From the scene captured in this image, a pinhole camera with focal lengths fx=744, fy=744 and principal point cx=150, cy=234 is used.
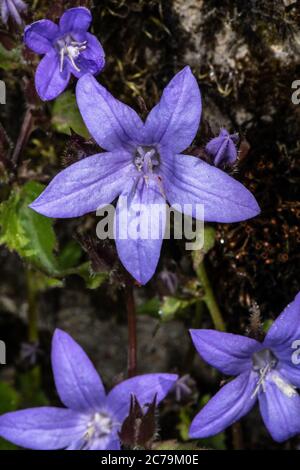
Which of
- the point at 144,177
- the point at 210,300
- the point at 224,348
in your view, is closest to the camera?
the point at 224,348

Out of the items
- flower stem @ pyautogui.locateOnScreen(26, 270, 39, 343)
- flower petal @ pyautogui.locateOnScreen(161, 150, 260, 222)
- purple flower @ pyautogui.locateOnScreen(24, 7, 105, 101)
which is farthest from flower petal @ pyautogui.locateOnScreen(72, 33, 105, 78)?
flower stem @ pyautogui.locateOnScreen(26, 270, 39, 343)

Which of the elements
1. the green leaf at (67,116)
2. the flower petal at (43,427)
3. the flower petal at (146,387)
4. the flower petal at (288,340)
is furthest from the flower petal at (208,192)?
the flower petal at (43,427)

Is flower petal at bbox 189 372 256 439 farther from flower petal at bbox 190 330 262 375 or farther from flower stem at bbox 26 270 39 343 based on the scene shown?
flower stem at bbox 26 270 39 343

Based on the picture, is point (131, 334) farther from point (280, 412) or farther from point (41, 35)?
point (41, 35)

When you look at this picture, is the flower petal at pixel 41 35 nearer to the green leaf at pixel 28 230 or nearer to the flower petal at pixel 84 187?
the flower petal at pixel 84 187

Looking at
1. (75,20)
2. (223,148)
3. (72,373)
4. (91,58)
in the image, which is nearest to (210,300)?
(72,373)

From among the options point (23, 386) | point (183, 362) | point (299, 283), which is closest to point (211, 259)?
point (299, 283)

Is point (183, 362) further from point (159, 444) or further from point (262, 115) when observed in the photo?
point (262, 115)
